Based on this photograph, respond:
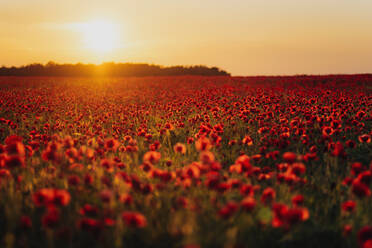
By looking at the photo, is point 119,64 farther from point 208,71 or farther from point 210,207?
point 210,207

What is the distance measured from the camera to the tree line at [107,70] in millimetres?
38125

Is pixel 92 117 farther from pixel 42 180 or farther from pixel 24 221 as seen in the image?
pixel 24 221

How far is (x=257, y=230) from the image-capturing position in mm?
2332

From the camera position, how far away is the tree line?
38125 millimetres

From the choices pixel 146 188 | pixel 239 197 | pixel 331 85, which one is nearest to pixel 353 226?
pixel 239 197

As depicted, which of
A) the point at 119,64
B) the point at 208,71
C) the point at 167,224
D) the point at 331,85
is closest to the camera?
the point at 167,224

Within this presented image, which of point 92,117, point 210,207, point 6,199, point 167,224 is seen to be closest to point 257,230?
point 210,207

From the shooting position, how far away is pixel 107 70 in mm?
41625

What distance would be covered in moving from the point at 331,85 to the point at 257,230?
1224 centimetres

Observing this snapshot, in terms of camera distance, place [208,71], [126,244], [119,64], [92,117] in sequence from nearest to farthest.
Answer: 1. [126,244]
2. [92,117]
3. [208,71]
4. [119,64]

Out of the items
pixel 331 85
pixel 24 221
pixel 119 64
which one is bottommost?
pixel 24 221

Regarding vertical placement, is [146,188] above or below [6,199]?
above

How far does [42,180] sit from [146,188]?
1.56 m

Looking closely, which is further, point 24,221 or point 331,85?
point 331,85
